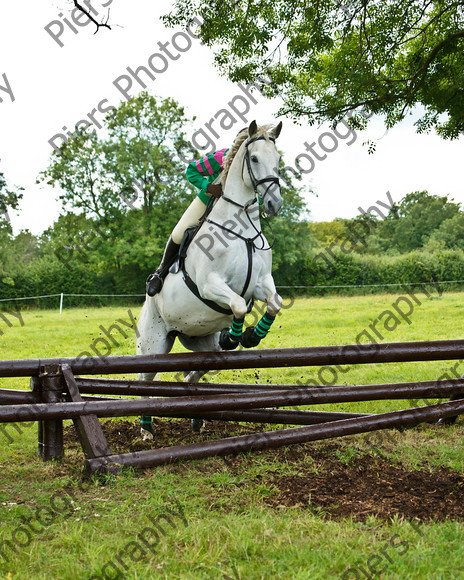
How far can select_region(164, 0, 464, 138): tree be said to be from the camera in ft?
23.6

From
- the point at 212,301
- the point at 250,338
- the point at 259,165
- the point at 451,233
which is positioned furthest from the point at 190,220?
the point at 451,233

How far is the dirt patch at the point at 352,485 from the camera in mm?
3172

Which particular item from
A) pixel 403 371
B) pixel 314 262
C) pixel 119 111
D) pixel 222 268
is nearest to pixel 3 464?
pixel 222 268

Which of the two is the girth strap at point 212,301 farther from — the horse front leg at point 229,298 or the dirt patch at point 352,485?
the dirt patch at point 352,485

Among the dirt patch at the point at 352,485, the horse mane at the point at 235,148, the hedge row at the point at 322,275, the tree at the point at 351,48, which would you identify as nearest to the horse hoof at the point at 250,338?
the dirt patch at the point at 352,485

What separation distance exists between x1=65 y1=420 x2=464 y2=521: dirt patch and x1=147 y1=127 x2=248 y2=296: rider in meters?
1.57

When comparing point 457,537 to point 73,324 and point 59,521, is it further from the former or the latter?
point 73,324

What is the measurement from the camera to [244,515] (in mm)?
3088

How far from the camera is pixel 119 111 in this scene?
29.0m

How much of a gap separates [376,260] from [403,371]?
18.8 meters

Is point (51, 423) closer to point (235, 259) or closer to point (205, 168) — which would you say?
point (235, 259)

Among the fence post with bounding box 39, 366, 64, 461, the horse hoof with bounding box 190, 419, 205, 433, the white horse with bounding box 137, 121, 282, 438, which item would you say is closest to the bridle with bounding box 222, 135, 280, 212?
the white horse with bounding box 137, 121, 282, 438

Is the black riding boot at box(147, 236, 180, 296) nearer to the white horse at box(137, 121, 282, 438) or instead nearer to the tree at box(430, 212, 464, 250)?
the white horse at box(137, 121, 282, 438)

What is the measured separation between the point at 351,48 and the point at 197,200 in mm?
4382
